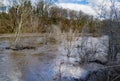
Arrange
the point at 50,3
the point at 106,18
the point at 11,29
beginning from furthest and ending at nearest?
1. the point at 50,3
2. the point at 11,29
3. the point at 106,18

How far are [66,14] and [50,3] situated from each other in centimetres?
727

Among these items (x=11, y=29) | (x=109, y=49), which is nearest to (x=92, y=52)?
(x=109, y=49)

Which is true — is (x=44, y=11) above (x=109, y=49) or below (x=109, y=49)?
above

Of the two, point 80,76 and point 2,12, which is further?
point 2,12

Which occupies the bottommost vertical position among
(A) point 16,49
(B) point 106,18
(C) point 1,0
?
(A) point 16,49

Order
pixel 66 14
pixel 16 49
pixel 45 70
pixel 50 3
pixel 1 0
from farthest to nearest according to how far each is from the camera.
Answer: pixel 66 14
pixel 50 3
pixel 1 0
pixel 16 49
pixel 45 70

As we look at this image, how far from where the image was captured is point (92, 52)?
13.2m

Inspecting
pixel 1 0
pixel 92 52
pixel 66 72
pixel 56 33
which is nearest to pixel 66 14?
pixel 1 0

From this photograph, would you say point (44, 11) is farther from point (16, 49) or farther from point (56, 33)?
point (16, 49)

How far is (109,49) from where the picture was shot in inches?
427

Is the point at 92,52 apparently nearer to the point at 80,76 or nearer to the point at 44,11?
the point at 80,76

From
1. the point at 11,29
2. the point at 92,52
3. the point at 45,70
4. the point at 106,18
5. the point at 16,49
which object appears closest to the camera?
the point at 106,18

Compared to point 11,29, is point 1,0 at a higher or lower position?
higher

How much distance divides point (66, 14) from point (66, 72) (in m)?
42.7
